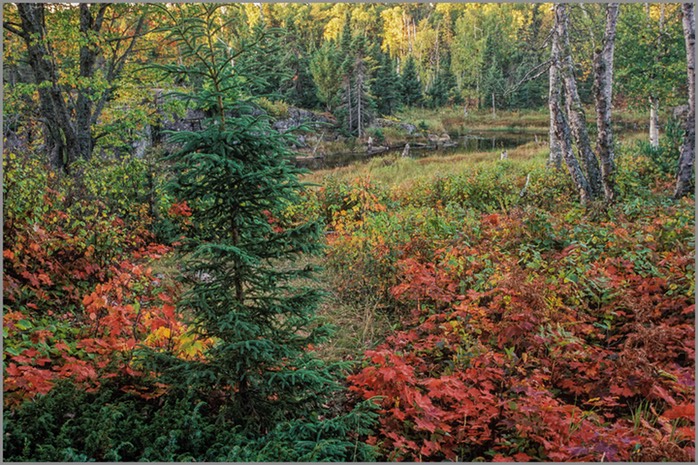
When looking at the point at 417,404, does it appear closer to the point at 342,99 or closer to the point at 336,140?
the point at 336,140

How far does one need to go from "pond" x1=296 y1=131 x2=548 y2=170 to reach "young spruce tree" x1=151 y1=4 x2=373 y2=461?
18.7 m

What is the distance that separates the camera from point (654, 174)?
11062mm

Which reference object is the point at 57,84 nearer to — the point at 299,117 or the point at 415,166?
the point at 415,166

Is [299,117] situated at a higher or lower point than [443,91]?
lower

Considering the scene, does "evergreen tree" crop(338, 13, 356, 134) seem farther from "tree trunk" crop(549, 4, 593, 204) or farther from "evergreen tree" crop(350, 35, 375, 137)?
"tree trunk" crop(549, 4, 593, 204)

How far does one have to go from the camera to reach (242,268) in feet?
10.7

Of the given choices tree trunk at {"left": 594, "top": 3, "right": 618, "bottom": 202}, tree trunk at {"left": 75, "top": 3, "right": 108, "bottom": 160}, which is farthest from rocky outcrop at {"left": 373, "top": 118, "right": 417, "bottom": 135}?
tree trunk at {"left": 75, "top": 3, "right": 108, "bottom": 160}

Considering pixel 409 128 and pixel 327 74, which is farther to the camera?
pixel 409 128

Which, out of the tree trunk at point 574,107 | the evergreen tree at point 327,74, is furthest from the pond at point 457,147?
the tree trunk at point 574,107

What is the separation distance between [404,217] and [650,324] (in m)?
4.39

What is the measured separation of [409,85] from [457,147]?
15.8 meters

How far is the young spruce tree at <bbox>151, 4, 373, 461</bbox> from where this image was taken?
3055mm

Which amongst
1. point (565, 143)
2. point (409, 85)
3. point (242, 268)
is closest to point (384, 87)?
point (409, 85)

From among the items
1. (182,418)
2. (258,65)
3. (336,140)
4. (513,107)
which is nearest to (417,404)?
(182,418)
